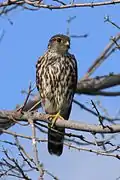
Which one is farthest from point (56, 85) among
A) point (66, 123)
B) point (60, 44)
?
point (66, 123)

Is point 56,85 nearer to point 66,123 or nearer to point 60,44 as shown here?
point 60,44

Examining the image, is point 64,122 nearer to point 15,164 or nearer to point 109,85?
point 15,164

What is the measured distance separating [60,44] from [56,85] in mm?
766

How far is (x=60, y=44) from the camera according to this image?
6.25m

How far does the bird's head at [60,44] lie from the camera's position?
6166mm

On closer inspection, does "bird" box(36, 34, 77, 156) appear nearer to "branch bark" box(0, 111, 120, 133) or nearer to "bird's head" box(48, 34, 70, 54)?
"bird's head" box(48, 34, 70, 54)

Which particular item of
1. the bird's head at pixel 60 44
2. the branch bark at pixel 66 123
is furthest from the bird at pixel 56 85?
the branch bark at pixel 66 123

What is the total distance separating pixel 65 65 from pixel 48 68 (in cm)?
18

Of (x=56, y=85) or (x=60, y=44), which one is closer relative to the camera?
(x=56, y=85)

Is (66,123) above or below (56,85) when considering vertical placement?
below

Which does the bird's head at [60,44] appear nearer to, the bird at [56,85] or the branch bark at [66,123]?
the bird at [56,85]

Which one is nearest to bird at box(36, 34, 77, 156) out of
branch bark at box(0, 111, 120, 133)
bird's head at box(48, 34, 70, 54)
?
bird's head at box(48, 34, 70, 54)

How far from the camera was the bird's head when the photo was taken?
6.17 metres

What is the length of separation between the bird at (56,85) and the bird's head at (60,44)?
0.15 metres
